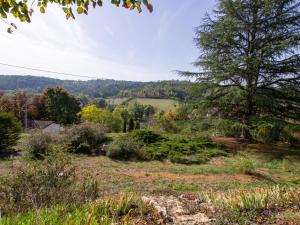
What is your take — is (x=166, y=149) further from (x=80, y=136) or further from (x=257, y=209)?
(x=257, y=209)

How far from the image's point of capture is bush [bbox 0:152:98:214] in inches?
146

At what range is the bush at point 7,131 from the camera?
42.9ft

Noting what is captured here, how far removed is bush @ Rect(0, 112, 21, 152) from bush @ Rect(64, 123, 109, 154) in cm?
293

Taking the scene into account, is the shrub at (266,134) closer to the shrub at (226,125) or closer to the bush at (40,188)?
the shrub at (226,125)

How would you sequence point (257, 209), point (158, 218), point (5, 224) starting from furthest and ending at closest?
point (257, 209) < point (158, 218) < point (5, 224)

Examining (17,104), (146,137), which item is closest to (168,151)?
(146,137)

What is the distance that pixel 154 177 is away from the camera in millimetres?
8188

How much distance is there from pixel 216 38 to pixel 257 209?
12603 millimetres

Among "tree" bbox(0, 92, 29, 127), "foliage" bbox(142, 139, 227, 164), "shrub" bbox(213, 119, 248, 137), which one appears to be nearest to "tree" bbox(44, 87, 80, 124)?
"tree" bbox(0, 92, 29, 127)

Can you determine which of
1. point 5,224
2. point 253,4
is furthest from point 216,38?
point 5,224

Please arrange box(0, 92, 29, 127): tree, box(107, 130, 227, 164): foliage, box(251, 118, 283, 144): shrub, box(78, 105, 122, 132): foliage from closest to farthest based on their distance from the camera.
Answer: box(107, 130, 227, 164): foliage
box(251, 118, 283, 144): shrub
box(78, 105, 122, 132): foliage
box(0, 92, 29, 127): tree

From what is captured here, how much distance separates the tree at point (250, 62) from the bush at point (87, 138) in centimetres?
656

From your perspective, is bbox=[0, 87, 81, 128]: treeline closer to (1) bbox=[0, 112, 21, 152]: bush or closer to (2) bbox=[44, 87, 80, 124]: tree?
(2) bbox=[44, 87, 80, 124]: tree

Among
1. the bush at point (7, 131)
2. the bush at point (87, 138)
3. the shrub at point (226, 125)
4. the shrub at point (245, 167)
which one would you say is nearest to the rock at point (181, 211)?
the shrub at point (245, 167)
